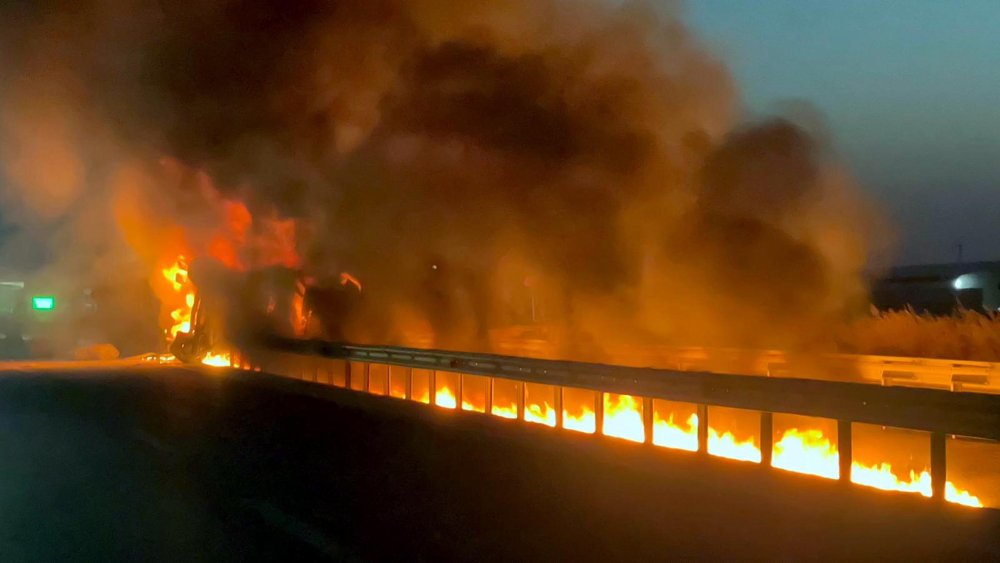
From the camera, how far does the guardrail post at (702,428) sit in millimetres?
10641

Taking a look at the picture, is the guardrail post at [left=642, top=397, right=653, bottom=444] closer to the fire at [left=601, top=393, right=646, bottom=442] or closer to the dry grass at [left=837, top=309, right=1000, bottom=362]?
the fire at [left=601, top=393, right=646, bottom=442]

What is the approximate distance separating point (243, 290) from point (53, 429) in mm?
12747

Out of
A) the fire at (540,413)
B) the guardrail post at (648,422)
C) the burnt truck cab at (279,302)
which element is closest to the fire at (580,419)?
the fire at (540,413)

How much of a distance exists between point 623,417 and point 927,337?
9962mm

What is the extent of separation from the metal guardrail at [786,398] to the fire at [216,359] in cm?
1203

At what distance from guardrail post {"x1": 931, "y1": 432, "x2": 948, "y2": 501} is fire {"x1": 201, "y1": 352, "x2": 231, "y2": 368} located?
20254mm

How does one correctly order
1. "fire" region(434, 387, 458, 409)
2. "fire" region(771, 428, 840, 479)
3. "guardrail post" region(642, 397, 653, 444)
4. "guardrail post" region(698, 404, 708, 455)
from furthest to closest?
1. "fire" region(434, 387, 458, 409)
2. "guardrail post" region(642, 397, 653, 444)
3. "fire" region(771, 428, 840, 479)
4. "guardrail post" region(698, 404, 708, 455)

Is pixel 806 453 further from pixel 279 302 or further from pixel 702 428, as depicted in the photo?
pixel 279 302

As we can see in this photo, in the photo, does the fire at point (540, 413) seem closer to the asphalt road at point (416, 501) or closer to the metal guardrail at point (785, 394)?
the metal guardrail at point (785, 394)

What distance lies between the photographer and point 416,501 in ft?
28.2

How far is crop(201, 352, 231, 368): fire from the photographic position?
1034 inches

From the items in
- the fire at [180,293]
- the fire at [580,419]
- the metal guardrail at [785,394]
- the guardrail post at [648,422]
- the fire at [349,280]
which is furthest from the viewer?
the fire at [180,293]

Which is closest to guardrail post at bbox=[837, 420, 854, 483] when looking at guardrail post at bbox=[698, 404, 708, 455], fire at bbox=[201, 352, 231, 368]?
guardrail post at bbox=[698, 404, 708, 455]

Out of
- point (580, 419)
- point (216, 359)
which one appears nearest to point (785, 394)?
point (580, 419)
